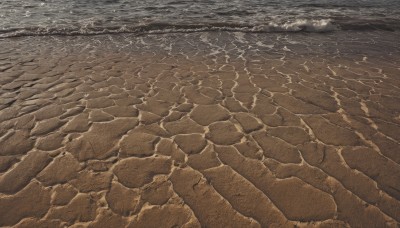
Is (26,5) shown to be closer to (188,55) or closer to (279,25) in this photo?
(188,55)

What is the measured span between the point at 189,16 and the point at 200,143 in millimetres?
9232

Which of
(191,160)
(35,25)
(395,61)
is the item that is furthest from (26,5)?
(395,61)

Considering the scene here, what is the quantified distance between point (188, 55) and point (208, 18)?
15.7 ft

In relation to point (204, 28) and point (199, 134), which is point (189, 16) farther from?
point (199, 134)

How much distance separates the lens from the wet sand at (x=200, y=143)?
2.89m

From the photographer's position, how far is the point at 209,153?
3.65m

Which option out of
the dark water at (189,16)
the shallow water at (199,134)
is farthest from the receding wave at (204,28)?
the shallow water at (199,134)

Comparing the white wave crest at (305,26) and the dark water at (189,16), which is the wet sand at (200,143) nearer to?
the white wave crest at (305,26)

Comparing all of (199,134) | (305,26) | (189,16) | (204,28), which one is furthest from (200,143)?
(189,16)

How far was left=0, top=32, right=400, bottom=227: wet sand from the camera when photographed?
9.47 feet

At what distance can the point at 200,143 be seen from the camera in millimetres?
3842

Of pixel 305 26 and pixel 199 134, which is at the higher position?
pixel 199 134

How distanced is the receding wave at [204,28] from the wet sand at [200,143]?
3257 millimetres

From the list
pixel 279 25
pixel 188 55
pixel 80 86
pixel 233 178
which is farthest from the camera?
pixel 279 25
